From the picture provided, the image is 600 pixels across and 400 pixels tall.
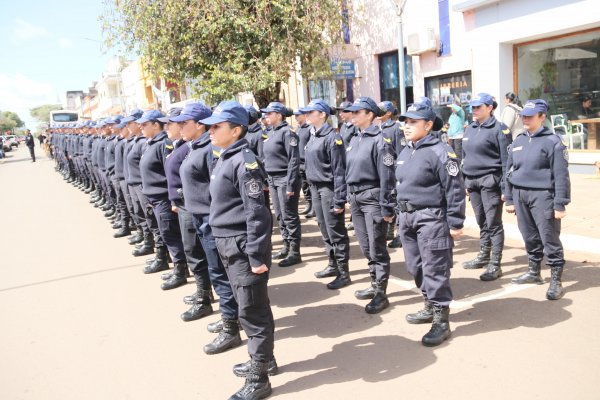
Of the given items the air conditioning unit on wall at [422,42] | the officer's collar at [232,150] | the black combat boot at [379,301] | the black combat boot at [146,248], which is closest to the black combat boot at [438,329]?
the black combat boot at [379,301]

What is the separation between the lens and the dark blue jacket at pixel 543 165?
4.81 metres

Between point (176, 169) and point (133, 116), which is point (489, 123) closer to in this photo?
point (176, 169)

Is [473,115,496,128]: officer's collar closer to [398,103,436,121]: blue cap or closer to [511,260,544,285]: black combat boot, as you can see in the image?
[511,260,544,285]: black combat boot

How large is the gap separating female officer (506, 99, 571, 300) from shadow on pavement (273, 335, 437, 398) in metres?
1.82

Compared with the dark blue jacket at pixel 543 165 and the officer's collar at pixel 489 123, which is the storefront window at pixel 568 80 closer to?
the officer's collar at pixel 489 123

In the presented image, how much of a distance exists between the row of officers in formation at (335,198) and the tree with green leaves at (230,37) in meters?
4.20

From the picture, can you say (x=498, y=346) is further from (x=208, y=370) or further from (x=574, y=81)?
(x=574, y=81)

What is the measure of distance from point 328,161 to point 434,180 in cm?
204

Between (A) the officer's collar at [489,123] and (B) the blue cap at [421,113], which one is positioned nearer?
(B) the blue cap at [421,113]

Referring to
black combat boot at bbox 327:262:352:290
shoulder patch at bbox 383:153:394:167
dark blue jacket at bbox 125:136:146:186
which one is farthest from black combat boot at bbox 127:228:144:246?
shoulder patch at bbox 383:153:394:167

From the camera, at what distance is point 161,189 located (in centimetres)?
616

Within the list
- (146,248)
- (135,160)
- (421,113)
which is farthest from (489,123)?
(146,248)

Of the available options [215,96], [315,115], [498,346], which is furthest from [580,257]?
[215,96]

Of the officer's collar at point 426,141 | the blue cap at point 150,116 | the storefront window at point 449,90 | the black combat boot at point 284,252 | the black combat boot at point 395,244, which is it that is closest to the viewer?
the officer's collar at point 426,141
